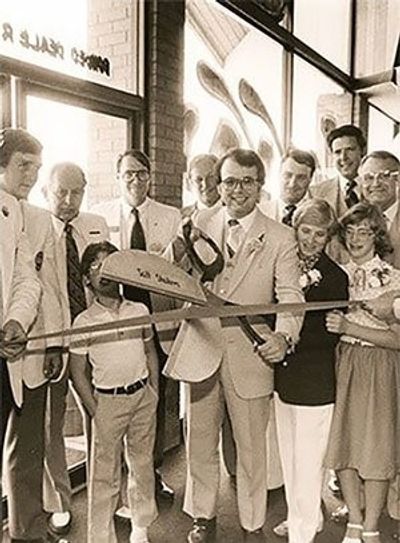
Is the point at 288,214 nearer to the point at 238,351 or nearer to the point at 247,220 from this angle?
the point at 247,220

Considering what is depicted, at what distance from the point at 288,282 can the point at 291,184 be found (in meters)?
0.20

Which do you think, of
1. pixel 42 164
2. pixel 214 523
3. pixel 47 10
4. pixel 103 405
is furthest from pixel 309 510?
pixel 47 10

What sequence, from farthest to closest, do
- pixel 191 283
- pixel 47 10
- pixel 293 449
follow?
pixel 293 449, pixel 191 283, pixel 47 10

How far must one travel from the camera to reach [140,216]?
51.6 inches

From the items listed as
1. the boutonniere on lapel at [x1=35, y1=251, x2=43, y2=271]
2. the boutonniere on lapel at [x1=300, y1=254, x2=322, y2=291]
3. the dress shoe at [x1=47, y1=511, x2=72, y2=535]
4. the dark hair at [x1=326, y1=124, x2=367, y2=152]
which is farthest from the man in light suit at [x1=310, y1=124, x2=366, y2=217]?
the dress shoe at [x1=47, y1=511, x2=72, y2=535]

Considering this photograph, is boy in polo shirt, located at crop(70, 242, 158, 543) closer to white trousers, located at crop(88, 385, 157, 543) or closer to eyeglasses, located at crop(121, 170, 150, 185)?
white trousers, located at crop(88, 385, 157, 543)

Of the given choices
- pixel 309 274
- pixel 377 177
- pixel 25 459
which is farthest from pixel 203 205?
pixel 25 459

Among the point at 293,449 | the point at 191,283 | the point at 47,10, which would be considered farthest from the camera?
the point at 293,449

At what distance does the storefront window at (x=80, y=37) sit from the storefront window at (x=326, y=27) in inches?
13.1

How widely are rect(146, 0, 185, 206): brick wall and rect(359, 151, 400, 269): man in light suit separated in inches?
15.0

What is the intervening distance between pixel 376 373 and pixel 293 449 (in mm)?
228

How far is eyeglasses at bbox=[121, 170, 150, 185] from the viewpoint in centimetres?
129

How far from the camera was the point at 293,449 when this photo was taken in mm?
1418

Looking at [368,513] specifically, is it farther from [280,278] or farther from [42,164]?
[42,164]
